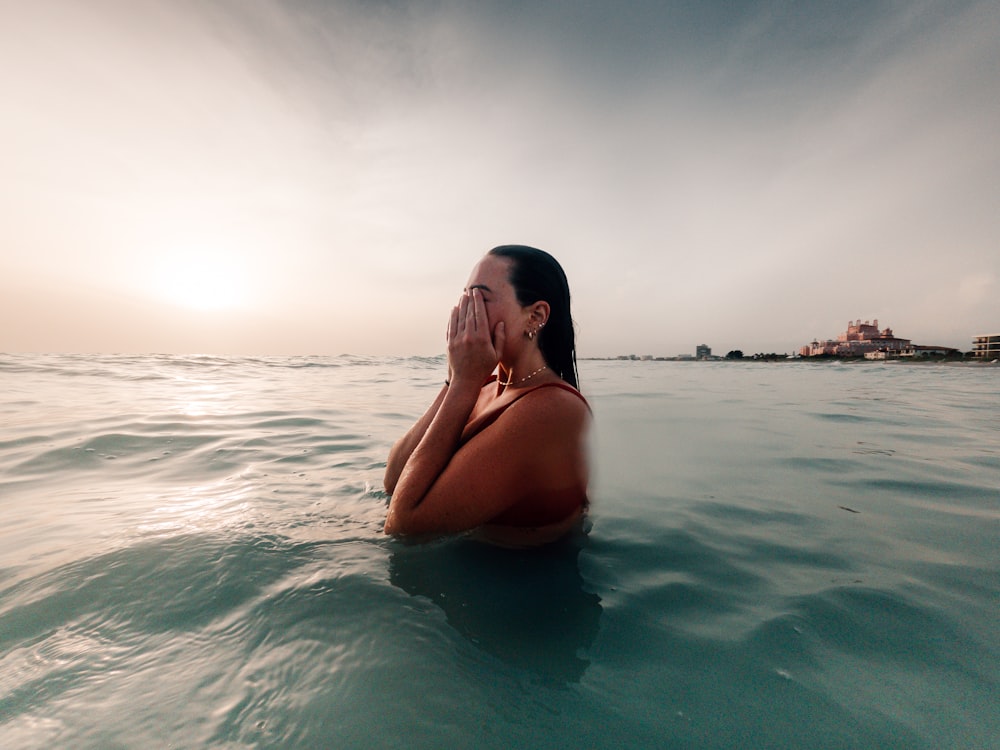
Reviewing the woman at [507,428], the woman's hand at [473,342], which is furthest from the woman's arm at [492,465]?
the woman's hand at [473,342]

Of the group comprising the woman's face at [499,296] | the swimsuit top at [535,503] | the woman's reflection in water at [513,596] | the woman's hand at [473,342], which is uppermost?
the woman's face at [499,296]

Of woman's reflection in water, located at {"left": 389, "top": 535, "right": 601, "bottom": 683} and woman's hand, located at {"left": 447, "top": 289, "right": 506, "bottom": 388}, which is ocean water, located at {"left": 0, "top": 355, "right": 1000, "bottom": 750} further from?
woman's hand, located at {"left": 447, "top": 289, "right": 506, "bottom": 388}

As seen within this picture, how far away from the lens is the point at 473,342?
2.39 meters

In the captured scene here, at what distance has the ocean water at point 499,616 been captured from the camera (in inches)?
55.8

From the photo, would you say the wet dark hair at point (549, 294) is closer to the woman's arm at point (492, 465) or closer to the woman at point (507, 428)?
the woman at point (507, 428)

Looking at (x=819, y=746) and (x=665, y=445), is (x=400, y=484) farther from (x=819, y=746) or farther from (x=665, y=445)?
(x=665, y=445)

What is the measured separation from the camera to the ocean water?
1.42m

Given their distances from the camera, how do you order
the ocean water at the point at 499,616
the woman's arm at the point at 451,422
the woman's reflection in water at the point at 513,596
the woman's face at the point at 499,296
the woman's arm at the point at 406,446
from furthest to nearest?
the woman's arm at the point at 406,446, the woman's face at the point at 499,296, the woman's arm at the point at 451,422, the woman's reflection in water at the point at 513,596, the ocean water at the point at 499,616

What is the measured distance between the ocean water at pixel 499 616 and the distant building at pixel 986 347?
324ft

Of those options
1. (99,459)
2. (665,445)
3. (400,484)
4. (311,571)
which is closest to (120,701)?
(311,571)

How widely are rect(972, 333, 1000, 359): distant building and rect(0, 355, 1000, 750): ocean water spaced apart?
98.8 m

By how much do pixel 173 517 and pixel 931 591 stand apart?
185 inches

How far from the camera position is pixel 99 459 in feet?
15.5

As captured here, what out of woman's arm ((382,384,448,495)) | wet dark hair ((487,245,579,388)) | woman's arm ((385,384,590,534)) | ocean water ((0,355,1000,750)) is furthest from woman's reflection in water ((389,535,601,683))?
wet dark hair ((487,245,579,388))
